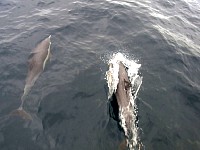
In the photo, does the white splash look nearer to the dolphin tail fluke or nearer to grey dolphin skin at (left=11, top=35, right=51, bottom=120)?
grey dolphin skin at (left=11, top=35, right=51, bottom=120)

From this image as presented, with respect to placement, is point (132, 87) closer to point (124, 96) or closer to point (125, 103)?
point (124, 96)

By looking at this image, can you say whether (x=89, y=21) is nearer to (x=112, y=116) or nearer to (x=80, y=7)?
(x=80, y=7)

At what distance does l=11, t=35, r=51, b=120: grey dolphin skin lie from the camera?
11.6 m

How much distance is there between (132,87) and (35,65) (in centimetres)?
486

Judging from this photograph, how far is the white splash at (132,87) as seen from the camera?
34.5ft

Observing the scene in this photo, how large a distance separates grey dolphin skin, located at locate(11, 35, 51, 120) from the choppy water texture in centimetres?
27

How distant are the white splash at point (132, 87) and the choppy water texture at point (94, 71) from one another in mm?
252

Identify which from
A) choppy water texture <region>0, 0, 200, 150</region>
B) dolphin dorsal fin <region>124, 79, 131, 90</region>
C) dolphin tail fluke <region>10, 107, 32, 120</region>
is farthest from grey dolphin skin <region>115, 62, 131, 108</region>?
dolphin tail fluke <region>10, 107, 32, 120</region>

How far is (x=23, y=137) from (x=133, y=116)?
436 centimetres

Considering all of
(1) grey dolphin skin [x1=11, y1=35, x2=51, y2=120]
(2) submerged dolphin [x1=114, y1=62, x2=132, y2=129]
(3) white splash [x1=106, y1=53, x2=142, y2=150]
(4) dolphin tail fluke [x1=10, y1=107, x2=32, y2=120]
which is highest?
(2) submerged dolphin [x1=114, y1=62, x2=132, y2=129]

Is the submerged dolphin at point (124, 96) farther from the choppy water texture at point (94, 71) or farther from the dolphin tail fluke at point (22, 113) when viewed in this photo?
the dolphin tail fluke at point (22, 113)

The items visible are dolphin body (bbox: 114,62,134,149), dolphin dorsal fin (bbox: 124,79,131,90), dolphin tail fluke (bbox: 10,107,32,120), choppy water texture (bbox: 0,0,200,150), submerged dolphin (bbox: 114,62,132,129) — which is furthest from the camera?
dolphin dorsal fin (bbox: 124,79,131,90)

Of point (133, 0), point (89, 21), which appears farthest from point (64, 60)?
point (133, 0)

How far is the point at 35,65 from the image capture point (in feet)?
45.1
